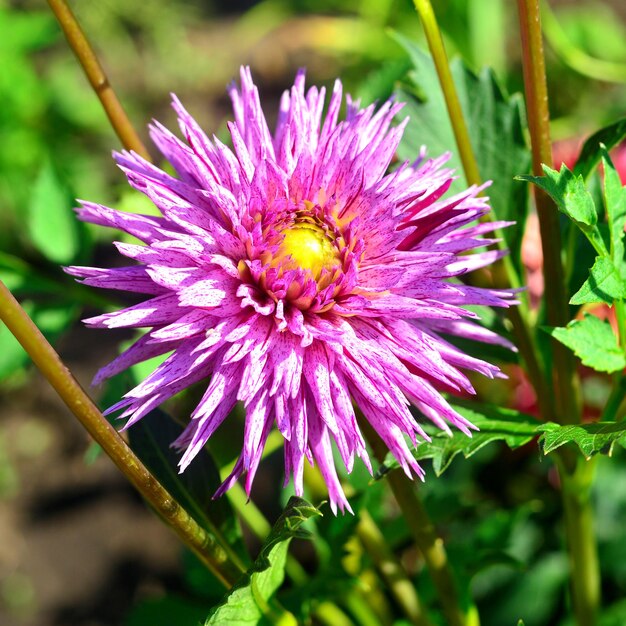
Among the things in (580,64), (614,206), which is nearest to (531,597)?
(614,206)

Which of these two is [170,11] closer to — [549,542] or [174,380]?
[549,542]

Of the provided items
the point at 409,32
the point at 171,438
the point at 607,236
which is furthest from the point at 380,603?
the point at 409,32

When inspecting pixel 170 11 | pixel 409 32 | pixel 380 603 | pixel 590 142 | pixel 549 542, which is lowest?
pixel 549 542

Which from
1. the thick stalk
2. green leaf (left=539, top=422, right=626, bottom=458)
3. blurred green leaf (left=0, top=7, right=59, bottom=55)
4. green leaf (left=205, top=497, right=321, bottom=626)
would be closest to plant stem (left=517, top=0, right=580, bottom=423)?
the thick stalk

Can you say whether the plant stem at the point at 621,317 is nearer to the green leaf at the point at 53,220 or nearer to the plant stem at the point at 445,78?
the plant stem at the point at 445,78

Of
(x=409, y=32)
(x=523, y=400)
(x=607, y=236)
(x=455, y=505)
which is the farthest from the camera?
(x=409, y=32)

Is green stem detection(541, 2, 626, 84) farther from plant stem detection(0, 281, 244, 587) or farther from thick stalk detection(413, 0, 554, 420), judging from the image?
plant stem detection(0, 281, 244, 587)

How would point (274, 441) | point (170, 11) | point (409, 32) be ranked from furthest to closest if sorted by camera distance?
→ point (170, 11), point (409, 32), point (274, 441)

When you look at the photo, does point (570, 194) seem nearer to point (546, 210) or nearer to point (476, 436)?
point (546, 210)

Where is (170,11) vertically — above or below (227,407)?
above
